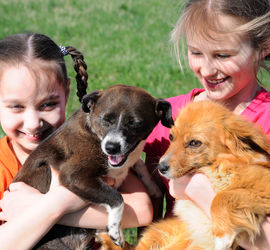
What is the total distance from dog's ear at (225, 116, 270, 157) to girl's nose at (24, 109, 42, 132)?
163cm

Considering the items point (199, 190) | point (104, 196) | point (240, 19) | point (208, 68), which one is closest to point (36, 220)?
point (104, 196)

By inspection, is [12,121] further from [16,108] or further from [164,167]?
[164,167]

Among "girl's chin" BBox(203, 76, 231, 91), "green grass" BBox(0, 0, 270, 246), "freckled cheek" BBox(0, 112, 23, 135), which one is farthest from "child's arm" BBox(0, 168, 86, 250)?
"green grass" BBox(0, 0, 270, 246)

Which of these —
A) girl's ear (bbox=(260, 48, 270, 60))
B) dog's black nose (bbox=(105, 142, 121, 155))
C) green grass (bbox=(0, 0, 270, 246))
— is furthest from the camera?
green grass (bbox=(0, 0, 270, 246))

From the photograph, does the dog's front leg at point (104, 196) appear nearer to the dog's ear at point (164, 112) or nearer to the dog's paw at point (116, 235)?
the dog's paw at point (116, 235)

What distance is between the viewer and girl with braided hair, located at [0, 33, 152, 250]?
3471 mm

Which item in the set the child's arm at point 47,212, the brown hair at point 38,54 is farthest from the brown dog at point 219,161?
the brown hair at point 38,54

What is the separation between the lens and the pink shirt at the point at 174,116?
390 cm

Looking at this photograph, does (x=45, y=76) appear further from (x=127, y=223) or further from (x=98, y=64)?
(x=98, y=64)

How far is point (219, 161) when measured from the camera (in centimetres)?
336

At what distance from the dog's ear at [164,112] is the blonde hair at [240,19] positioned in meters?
0.65

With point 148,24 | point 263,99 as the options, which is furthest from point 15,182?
point 148,24

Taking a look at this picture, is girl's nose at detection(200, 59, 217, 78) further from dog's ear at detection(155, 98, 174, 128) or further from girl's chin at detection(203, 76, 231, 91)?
dog's ear at detection(155, 98, 174, 128)

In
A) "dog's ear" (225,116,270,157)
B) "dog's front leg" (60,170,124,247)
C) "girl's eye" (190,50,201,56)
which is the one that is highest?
"girl's eye" (190,50,201,56)
